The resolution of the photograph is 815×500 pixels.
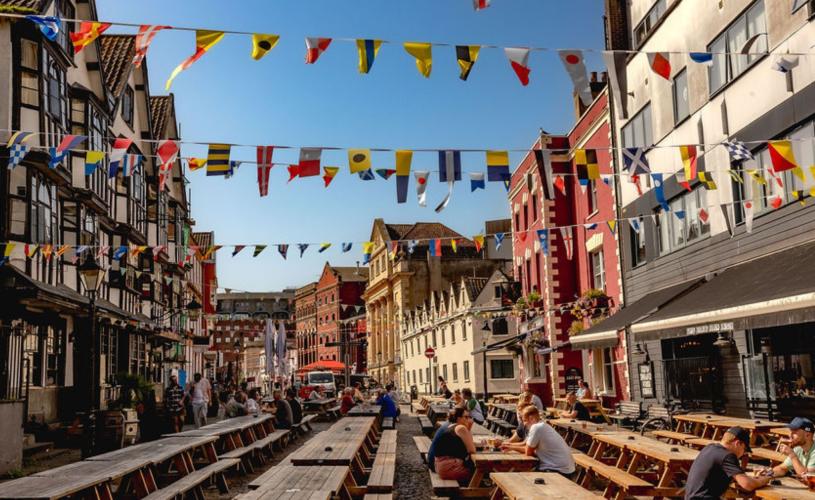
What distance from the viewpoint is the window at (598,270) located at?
86.5 feet

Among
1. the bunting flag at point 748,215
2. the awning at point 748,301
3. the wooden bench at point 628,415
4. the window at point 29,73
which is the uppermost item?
the window at point 29,73

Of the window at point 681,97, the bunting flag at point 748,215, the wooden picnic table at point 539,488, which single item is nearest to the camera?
the wooden picnic table at point 539,488

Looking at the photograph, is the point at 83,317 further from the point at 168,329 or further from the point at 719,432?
the point at 719,432

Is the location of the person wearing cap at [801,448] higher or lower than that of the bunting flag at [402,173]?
lower

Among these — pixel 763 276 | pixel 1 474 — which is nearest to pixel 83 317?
pixel 1 474

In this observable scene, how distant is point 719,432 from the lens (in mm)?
14531

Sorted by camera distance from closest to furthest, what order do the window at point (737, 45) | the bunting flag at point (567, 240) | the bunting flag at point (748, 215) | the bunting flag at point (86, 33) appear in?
1. the bunting flag at point (86, 33)
2. the bunting flag at point (748, 215)
3. the window at point (737, 45)
4. the bunting flag at point (567, 240)

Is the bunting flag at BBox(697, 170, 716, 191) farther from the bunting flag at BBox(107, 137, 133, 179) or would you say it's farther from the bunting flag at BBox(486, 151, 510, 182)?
the bunting flag at BBox(107, 137, 133, 179)

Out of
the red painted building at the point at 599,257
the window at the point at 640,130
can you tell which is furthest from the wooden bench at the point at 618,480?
the window at the point at 640,130

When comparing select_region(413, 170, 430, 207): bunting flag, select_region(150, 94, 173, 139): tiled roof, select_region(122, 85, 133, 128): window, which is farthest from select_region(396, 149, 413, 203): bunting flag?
select_region(150, 94, 173, 139): tiled roof

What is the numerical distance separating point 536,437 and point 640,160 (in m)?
7.13

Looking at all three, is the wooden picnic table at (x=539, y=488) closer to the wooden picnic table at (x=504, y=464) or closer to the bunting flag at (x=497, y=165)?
the wooden picnic table at (x=504, y=464)

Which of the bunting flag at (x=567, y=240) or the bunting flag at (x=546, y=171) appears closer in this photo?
the bunting flag at (x=546, y=171)

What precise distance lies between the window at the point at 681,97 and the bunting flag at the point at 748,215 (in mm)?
3755
